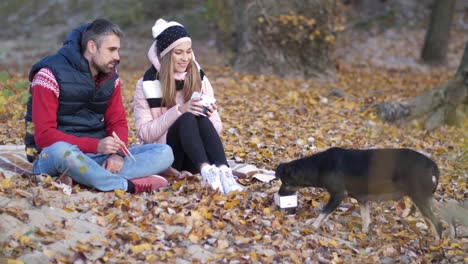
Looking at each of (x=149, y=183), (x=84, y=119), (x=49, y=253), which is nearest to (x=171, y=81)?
(x=84, y=119)

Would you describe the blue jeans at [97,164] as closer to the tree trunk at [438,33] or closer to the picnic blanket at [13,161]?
the picnic blanket at [13,161]

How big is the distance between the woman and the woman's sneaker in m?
0.32

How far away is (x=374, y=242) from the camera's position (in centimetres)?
548

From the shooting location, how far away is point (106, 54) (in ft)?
18.8

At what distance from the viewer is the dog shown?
5.31 meters

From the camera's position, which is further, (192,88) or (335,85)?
(335,85)

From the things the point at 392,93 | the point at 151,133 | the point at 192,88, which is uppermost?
the point at 192,88

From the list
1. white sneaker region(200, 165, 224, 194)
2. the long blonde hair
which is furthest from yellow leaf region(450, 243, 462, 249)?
the long blonde hair

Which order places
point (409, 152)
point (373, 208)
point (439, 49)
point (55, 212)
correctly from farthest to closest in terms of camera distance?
point (439, 49)
point (373, 208)
point (409, 152)
point (55, 212)

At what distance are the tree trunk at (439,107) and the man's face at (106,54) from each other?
5.99m

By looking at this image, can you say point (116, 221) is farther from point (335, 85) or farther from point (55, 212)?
point (335, 85)

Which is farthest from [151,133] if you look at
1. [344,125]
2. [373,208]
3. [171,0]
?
[171,0]

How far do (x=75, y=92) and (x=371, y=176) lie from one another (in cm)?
243

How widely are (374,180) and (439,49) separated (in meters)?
13.1
